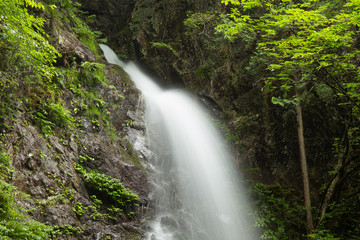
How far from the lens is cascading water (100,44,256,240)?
6885 millimetres

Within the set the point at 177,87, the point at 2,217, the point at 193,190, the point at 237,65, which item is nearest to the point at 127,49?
the point at 177,87

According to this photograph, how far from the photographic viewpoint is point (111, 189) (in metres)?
6.02

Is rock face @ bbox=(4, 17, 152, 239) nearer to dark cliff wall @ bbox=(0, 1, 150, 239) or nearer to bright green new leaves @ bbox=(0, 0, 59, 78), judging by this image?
dark cliff wall @ bbox=(0, 1, 150, 239)

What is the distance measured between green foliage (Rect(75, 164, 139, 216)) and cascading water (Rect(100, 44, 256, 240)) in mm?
845

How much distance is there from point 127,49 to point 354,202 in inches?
469

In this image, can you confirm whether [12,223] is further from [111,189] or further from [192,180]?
[192,180]

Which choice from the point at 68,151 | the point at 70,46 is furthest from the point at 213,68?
the point at 68,151

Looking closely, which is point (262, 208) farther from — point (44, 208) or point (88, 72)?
point (88, 72)

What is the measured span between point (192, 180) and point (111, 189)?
3125mm

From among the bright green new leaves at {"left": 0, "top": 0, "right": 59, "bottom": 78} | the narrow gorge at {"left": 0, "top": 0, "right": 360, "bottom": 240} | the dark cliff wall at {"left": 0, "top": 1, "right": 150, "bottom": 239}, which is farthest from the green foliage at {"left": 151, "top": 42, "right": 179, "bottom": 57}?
the bright green new leaves at {"left": 0, "top": 0, "right": 59, "bottom": 78}

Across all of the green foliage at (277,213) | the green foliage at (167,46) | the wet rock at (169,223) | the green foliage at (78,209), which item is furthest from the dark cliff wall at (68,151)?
the green foliage at (167,46)

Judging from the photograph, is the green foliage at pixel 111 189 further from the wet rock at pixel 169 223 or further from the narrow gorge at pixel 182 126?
the wet rock at pixel 169 223

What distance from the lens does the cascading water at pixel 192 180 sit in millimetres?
6885

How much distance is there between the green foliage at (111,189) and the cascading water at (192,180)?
0.84m
